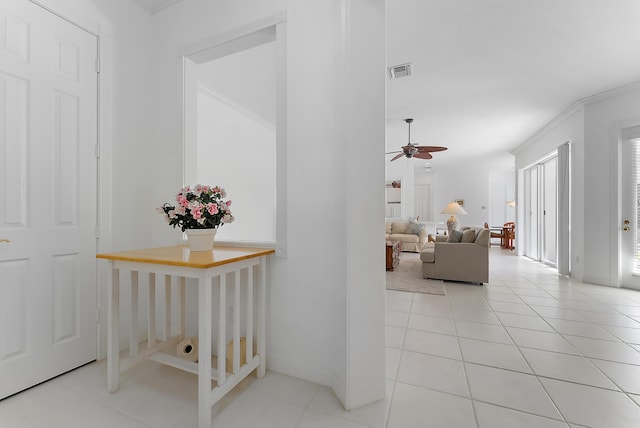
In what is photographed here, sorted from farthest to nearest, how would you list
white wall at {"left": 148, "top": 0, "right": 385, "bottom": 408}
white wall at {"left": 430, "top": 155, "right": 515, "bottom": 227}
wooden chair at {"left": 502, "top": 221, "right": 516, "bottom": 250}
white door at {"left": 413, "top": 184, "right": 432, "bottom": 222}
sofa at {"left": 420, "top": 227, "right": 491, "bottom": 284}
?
1. white door at {"left": 413, "top": 184, "right": 432, "bottom": 222}
2. white wall at {"left": 430, "top": 155, "right": 515, "bottom": 227}
3. wooden chair at {"left": 502, "top": 221, "right": 516, "bottom": 250}
4. sofa at {"left": 420, "top": 227, "right": 491, "bottom": 284}
5. white wall at {"left": 148, "top": 0, "right": 385, "bottom": 408}

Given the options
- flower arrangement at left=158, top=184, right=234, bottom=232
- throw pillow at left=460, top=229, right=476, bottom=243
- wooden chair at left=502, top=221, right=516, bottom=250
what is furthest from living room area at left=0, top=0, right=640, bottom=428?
wooden chair at left=502, top=221, right=516, bottom=250

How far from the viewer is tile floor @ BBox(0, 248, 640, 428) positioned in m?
1.44

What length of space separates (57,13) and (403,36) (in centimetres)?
277

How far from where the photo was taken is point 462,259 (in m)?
→ 4.36

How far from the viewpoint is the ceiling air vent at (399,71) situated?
11.0 feet

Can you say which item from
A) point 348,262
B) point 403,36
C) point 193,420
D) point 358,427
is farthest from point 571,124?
point 193,420

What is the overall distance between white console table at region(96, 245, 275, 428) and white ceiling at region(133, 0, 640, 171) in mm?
2164

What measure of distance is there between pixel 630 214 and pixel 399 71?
389 centimetres

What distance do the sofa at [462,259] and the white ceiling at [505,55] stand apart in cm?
214

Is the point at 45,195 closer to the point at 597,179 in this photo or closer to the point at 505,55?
the point at 505,55

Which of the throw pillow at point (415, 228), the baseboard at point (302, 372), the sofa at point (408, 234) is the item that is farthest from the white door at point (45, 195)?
the throw pillow at point (415, 228)

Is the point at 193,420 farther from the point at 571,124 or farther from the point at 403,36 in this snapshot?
the point at 571,124

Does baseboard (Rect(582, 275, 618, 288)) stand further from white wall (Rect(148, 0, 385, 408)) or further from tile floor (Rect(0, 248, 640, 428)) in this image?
white wall (Rect(148, 0, 385, 408))

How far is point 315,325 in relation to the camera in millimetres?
1774
